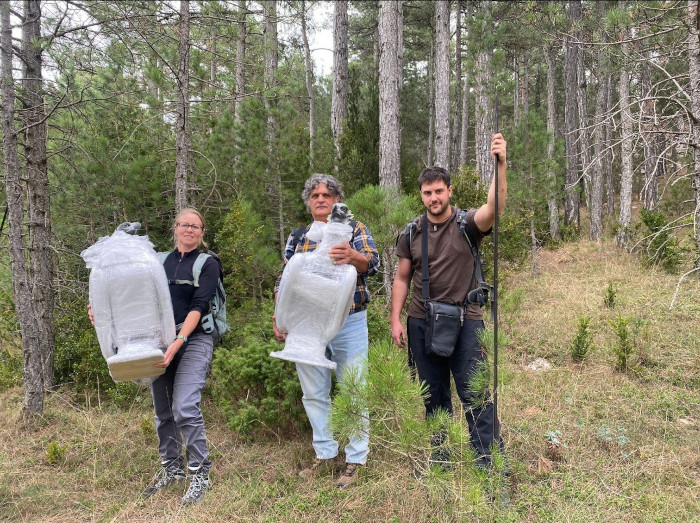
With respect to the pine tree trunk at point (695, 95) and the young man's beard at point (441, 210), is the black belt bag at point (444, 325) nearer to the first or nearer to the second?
the young man's beard at point (441, 210)

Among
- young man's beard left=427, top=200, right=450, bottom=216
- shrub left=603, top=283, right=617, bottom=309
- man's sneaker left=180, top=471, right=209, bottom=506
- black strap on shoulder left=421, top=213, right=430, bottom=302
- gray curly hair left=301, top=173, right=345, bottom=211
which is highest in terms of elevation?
gray curly hair left=301, top=173, right=345, bottom=211

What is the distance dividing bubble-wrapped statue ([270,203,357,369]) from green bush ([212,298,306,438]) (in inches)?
38.8

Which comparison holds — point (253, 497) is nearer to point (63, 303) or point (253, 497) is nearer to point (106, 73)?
point (63, 303)

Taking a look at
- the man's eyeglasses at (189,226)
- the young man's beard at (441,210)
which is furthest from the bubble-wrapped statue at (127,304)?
the young man's beard at (441,210)

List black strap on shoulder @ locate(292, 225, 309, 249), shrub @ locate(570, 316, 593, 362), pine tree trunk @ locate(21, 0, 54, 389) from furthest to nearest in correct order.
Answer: shrub @ locate(570, 316, 593, 362) → pine tree trunk @ locate(21, 0, 54, 389) → black strap on shoulder @ locate(292, 225, 309, 249)

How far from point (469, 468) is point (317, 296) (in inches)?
42.4

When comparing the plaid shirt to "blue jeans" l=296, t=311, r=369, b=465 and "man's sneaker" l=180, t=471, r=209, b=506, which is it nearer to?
"blue jeans" l=296, t=311, r=369, b=465

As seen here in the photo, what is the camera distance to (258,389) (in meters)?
3.51

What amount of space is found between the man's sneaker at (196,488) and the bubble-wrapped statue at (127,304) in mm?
684

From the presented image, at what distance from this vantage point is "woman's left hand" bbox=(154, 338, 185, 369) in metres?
2.42

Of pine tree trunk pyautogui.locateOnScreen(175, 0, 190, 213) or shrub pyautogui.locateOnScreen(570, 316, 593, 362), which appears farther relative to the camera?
shrub pyautogui.locateOnScreen(570, 316, 593, 362)

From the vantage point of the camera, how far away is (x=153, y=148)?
5.81m

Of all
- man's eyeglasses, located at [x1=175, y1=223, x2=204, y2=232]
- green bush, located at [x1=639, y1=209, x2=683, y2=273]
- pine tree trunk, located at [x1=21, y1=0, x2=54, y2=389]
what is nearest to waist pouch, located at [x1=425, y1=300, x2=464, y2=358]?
man's eyeglasses, located at [x1=175, y1=223, x2=204, y2=232]

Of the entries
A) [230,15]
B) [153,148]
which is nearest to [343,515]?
[230,15]
